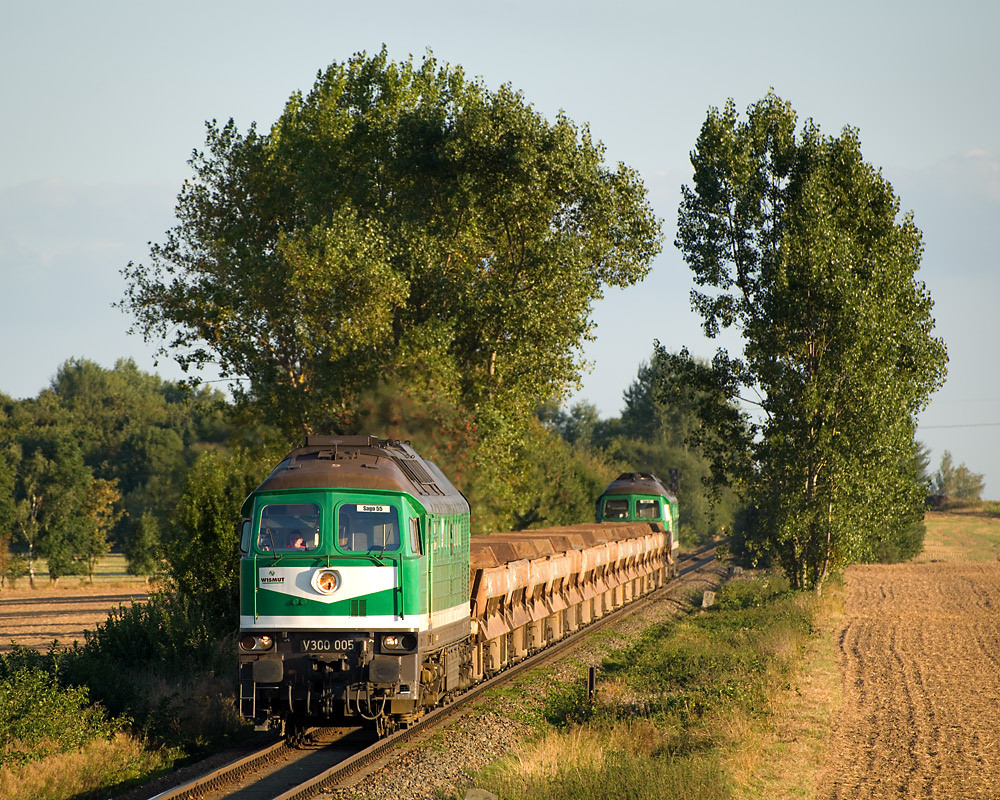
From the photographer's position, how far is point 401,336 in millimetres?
32938

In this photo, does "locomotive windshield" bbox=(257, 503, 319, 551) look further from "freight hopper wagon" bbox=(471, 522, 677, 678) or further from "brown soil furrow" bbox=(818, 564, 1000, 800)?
"brown soil furrow" bbox=(818, 564, 1000, 800)

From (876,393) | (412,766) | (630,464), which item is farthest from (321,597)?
(630,464)

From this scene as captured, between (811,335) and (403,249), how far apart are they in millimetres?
13212

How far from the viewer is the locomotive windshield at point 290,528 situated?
1367cm

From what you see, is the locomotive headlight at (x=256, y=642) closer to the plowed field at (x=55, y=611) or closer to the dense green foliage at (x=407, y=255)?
the plowed field at (x=55, y=611)

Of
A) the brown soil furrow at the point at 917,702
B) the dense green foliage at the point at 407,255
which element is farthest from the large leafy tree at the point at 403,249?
the brown soil furrow at the point at 917,702

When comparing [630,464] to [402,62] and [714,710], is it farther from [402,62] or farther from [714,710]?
[714,710]

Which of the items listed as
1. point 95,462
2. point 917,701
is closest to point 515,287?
point 917,701

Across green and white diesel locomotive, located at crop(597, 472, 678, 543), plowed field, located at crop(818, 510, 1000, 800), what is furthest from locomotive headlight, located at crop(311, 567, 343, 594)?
green and white diesel locomotive, located at crop(597, 472, 678, 543)

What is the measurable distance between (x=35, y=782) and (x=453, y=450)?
18.9 metres

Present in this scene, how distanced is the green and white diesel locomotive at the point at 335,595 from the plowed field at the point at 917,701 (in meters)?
5.54

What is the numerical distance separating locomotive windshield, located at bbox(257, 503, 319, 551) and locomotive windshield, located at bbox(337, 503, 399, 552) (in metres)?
0.35

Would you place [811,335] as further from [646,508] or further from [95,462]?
[95,462]

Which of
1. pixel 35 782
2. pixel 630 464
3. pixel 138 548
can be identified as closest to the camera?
pixel 35 782
